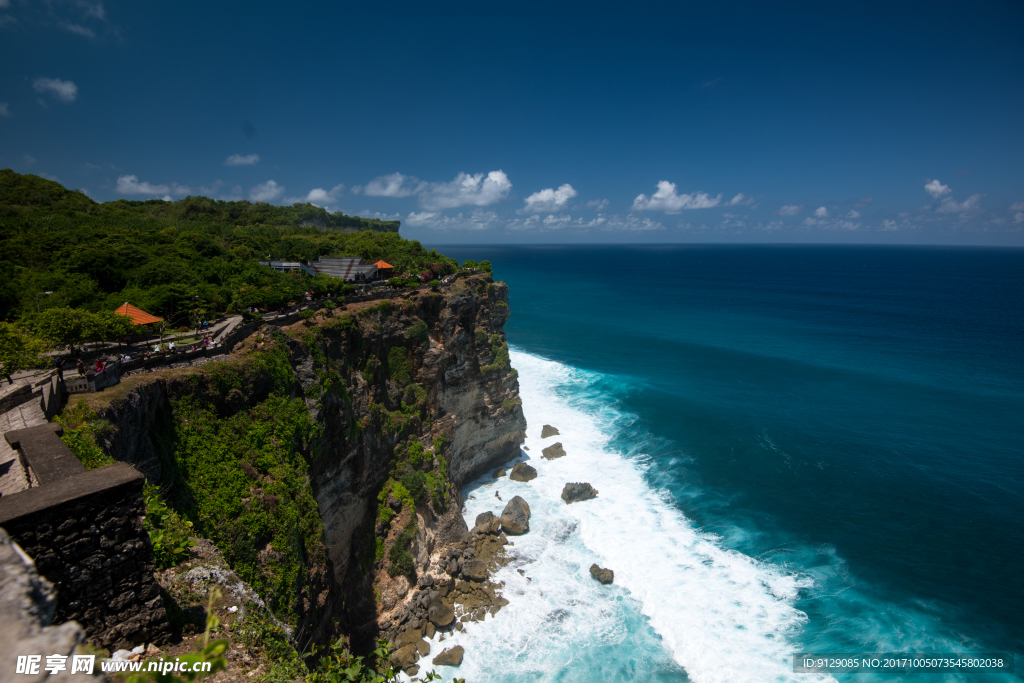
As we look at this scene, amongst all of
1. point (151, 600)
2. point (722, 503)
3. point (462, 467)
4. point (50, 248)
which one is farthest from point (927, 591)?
point (50, 248)

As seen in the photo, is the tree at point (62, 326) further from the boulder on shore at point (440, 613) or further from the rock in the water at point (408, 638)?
the boulder on shore at point (440, 613)

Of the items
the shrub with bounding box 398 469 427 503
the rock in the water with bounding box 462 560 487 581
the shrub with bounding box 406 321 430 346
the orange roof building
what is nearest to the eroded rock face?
the rock in the water with bounding box 462 560 487 581

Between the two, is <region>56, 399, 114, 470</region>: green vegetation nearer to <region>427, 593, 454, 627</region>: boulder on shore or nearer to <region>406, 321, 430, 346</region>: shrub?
<region>427, 593, 454, 627</region>: boulder on shore

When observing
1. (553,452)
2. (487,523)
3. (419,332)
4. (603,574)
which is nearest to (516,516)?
(487,523)

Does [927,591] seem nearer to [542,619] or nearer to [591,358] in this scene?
[542,619]

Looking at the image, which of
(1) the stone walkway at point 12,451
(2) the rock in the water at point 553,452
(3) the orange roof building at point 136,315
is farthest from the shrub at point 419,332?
(1) the stone walkway at point 12,451
